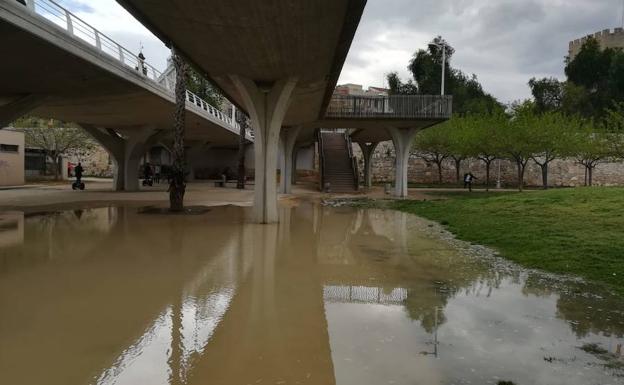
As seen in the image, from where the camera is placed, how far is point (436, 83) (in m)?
71.3

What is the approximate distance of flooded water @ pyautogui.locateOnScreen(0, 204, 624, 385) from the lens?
4738 millimetres

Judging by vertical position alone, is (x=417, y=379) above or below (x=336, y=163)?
below

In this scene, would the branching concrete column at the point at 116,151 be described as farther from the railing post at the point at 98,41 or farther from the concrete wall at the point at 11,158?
the railing post at the point at 98,41

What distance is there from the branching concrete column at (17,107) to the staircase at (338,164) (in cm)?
2129

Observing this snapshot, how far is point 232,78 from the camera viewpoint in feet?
54.7

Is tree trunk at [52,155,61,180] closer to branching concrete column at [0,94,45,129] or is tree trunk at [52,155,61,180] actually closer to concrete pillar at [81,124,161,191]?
concrete pillar at [81,124,161,191]

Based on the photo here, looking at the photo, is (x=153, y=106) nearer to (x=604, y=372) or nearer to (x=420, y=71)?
(x=604, y=372)

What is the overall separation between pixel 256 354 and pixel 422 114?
26057 millimetres

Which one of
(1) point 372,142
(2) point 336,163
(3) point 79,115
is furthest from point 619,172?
(3) point 79,115

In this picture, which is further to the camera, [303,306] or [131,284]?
[131,284]

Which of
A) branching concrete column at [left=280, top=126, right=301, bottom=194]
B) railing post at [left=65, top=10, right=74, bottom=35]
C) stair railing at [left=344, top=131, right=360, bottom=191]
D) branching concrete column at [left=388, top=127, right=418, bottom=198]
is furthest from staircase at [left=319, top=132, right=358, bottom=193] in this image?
railing post at [left=65, top=10, right=74, bottom=35]

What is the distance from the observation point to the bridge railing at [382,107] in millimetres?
29422

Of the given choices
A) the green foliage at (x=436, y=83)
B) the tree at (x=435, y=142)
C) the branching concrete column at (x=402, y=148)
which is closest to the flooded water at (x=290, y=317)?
the branching concrete column at (x=402, y=148)

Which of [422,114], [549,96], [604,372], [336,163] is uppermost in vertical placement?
[549,96]
